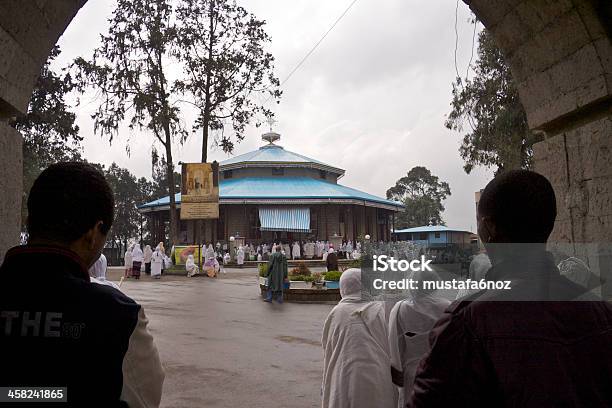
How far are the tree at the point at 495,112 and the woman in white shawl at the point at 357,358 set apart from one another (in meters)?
15.3

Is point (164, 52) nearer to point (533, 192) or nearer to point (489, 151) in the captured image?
point (489, 151)

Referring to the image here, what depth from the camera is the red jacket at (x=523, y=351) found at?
3.81 ft

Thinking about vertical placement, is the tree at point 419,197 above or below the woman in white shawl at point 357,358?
above

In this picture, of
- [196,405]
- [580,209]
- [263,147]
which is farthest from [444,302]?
[263,147]

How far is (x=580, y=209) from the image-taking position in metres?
3.50

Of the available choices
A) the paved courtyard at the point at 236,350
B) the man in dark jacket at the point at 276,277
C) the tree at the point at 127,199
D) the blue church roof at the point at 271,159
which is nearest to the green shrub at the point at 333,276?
the paved courtyard at the point at 236,350

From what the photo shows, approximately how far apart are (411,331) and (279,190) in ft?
107

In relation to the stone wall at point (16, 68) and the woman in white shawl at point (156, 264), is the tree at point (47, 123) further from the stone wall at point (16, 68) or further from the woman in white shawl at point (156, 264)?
the stone wall at point (16, 68)

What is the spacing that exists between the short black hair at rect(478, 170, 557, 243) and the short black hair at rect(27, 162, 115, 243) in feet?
3.85

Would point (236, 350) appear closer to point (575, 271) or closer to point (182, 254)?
point (575, 271)

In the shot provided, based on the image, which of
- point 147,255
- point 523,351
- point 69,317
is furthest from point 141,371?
point 147,255

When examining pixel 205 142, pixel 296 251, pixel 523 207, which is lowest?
pixel 296 251

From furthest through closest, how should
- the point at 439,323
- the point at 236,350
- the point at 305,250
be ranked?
the point at 305,250 → the point at 236,350 → the point at 439,323

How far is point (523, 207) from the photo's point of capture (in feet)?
4.51
